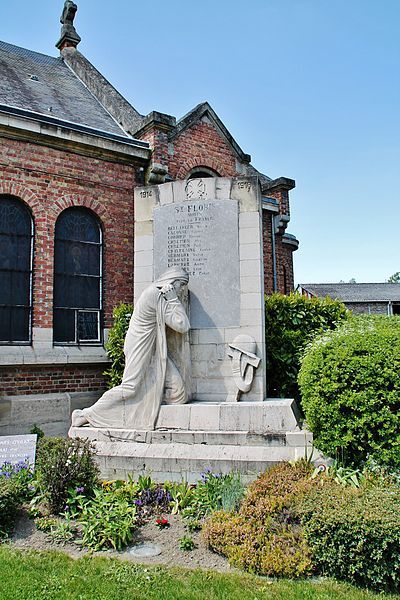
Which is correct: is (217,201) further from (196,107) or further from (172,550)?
(196,107)

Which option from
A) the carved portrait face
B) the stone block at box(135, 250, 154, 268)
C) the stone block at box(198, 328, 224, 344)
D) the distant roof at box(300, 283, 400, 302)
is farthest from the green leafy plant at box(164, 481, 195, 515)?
the distant roof at box(300, 283, 400, 302)

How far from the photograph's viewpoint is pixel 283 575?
3787 mm

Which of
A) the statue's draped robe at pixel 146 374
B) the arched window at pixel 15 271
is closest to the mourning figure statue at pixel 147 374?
the statue's draped robe at pixel 146 374

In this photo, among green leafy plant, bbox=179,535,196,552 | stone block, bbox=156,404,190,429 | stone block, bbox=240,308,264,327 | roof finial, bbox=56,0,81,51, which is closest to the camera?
green leafy plant, bbox=179,535,196,552

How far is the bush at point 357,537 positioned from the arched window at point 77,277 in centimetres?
759

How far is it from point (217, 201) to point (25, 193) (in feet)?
15.7

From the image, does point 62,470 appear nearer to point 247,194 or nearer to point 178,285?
point 178,285

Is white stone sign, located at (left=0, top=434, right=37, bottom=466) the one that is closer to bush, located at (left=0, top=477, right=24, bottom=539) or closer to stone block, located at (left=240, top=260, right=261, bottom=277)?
bush, located at (left=0, top=477, right=24, bottom=539)

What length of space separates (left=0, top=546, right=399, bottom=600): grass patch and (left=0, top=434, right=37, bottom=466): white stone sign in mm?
1772

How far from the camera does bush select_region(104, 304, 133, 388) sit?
980 cm

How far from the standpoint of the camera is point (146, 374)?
21.5 ft

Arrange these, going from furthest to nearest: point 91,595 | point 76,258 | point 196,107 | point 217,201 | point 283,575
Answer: point 196,107 < point 76,258 < point 217,201 < point 283,575 < point 91,595

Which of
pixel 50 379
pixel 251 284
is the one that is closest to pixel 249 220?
pixel 251 284

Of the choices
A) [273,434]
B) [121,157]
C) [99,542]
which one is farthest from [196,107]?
[99,542]
